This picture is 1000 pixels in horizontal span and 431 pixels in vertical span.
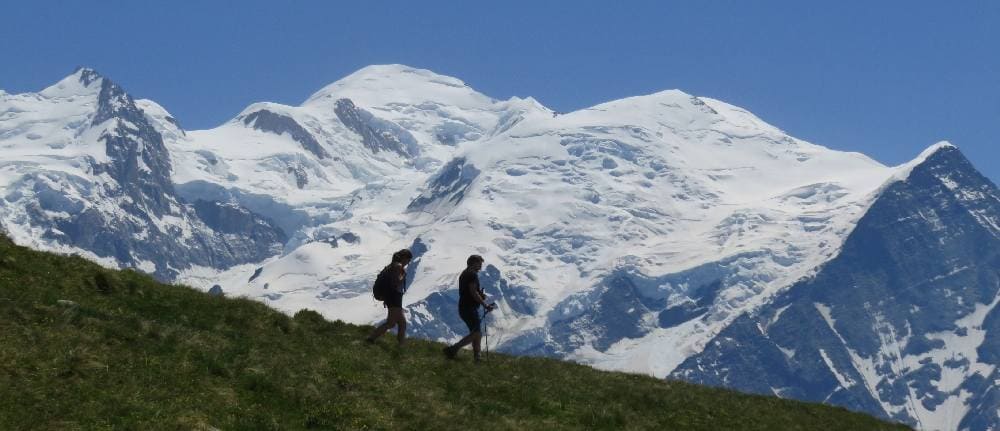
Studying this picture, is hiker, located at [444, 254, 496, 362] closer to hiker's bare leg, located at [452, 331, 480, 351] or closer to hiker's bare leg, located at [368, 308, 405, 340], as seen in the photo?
hiker's bare leg, located at [452, 331, 480, 351]

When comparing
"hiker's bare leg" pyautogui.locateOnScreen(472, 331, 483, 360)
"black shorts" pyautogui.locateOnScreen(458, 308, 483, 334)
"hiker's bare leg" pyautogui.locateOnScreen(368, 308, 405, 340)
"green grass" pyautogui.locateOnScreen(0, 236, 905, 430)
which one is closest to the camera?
"green grass" pyautogui.locateOnScreen(0, 236, 905, 430)

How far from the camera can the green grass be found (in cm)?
2698

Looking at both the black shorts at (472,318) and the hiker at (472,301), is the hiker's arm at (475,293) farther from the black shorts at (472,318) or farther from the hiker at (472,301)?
the black shorts at (472,318)

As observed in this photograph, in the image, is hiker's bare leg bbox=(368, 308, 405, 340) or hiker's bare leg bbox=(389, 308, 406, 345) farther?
hiker's bare leg bbox=(389, 308, 406, 345)

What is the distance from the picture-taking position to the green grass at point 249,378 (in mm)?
26984

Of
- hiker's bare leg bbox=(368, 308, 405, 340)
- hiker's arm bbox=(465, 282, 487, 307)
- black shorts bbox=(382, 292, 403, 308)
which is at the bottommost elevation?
hiker's bare leg bbox=(368, 308, 405, 340)

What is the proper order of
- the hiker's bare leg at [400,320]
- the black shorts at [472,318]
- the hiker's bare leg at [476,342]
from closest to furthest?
the black shorts at [472,318] → the hiker's bare leg at [400,320] → the hiker's bare leg at [476,342]

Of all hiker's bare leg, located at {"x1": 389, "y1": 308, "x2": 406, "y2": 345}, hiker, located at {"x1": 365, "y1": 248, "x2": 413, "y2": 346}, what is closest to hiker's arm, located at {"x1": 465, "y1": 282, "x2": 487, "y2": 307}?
hiker, located at {"x1": 365, "y1": 248, "x2": 413, "y2": 346}

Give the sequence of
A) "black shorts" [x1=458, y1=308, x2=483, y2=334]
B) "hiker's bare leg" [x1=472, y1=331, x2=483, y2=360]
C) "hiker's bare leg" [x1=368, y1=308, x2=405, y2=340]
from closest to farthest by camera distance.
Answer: "hiker's bare leg" [x1=368, y1=308, x2=405, y2=340] → "black shorts" [x1=458, y1=308, x2=483, y2=334] → "hiker's bare leg" [x1=472, y1=331, x2=483, y2=360]

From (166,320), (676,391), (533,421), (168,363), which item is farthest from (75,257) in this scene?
(676,391)

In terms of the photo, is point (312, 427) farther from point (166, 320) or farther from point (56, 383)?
point (166, 320)

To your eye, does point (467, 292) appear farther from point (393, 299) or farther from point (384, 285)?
point (384, 285)

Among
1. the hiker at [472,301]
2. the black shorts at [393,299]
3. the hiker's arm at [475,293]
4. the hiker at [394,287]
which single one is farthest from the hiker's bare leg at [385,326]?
the hiker's arm at [475,293]

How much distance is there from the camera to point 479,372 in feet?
121
